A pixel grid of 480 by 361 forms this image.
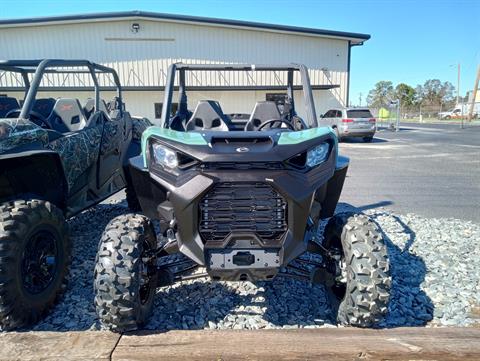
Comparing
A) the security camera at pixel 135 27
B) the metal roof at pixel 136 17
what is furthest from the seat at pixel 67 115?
the security camera at pixel 135 27

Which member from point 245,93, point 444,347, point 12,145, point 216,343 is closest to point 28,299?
point 12,145

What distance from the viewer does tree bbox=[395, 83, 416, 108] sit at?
7534 centimetres

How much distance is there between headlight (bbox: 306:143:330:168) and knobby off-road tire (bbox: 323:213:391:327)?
54 cm

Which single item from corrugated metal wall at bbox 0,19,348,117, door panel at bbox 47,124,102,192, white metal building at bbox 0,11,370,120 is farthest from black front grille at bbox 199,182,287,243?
corrugated metal wall at bbox 0,19,348,117

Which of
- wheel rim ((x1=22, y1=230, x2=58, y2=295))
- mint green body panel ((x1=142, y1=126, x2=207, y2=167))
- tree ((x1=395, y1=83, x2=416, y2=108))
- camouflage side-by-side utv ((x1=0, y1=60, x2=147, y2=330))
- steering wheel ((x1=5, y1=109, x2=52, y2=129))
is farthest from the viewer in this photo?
tree ((x1=395, y1=83, x2=416, y2=108))

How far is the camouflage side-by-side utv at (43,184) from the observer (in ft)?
8.64

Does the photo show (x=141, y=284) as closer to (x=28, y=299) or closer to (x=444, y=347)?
(x=28, y=299)

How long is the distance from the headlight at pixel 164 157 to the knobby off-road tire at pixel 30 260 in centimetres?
115

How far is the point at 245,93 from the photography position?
2159cm

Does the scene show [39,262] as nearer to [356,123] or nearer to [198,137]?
[198,137]

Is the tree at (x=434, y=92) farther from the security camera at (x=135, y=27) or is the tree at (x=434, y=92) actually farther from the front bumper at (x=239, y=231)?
the front bumper at (x=239, y=231)

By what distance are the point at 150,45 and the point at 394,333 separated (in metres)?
21.4

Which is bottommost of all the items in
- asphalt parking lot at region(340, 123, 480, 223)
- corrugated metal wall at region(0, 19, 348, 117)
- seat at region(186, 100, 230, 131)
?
asphalt parking lot at region(340, 123, 480, 223)

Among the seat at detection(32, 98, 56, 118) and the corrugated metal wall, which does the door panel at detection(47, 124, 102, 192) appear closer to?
the seat at detection(32, 98, 56, 118)
